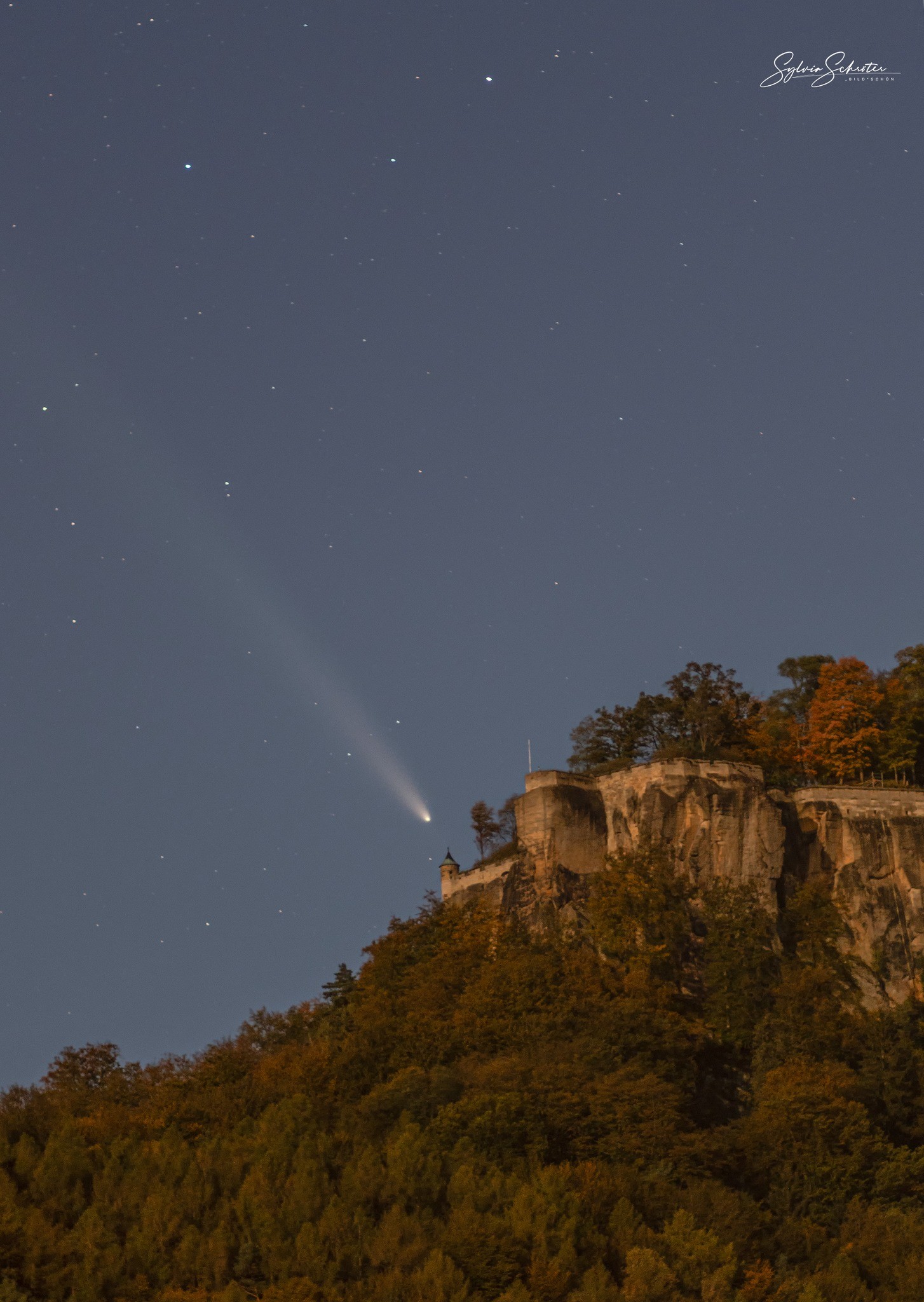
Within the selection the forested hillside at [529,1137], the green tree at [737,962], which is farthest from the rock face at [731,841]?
the forested hillside at [529,1137]

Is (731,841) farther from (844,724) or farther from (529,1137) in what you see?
(529,1137)

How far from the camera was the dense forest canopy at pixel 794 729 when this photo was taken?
8962 cm

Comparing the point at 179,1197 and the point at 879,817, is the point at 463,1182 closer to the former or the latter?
the point at 179,1197

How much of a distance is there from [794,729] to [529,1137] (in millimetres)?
32518

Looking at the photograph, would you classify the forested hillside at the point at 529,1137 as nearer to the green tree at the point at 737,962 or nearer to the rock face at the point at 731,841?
the green tree at the point at 737,962

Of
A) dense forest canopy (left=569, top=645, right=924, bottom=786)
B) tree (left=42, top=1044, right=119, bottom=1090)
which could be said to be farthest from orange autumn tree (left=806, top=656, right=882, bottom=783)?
tree (left=42, top=1044, right=119, bottom=1090)

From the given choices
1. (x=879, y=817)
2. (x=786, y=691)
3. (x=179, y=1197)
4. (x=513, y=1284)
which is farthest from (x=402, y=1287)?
(x=786, y=691)

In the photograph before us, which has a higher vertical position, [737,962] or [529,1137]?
[737,962]

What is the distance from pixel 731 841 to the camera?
271 ft

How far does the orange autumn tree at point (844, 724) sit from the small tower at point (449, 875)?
1785 centimetres

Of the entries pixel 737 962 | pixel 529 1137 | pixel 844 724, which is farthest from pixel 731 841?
pixel 529 1137

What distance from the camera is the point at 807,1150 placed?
67.1 m

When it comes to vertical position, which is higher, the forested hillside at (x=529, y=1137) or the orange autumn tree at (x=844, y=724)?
the orange autumn tree at (x=844, y=724)

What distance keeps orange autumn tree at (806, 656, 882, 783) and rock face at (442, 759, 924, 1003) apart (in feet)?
12.0
